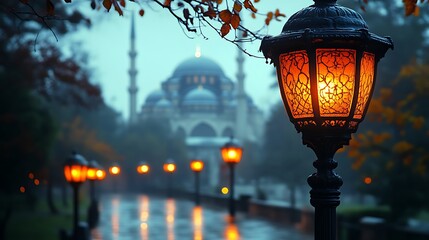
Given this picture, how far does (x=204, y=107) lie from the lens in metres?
132

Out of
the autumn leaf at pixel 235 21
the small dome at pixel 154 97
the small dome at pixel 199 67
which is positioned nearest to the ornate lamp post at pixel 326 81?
the autumn leaf at pixel 235 21

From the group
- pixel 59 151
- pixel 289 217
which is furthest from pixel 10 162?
pixel 59 151

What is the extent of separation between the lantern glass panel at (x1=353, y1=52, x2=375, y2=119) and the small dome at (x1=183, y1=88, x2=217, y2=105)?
125 meters

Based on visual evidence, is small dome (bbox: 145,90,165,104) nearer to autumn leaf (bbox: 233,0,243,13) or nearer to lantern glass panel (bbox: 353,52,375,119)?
autumn leaf (bbox: 233,0,243,13)

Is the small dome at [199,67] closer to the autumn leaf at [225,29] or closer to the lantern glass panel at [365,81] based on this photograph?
the autumn leaf at [225,29]

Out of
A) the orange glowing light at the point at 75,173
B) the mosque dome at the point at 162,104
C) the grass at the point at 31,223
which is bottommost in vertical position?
the grass at the point at 31,223

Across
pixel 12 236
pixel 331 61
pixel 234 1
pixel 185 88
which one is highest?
pixel 185 88

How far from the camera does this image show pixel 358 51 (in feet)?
17.0

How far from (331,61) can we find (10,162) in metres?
22.7

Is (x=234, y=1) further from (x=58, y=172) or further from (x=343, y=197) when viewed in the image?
(x=343, y=197)

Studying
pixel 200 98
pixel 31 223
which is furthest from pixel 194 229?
pixel 200 98

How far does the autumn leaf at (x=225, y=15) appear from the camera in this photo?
21.1 feet

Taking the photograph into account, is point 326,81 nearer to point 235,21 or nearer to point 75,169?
point 235,21

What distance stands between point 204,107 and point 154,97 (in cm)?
1071
